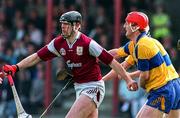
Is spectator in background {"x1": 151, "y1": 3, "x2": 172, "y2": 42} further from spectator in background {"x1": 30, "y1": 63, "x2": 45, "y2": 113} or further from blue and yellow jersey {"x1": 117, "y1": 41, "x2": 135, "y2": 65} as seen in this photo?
blue and yellow jersey {"x1": 117, "y1": 41, "x2": 135, "y2": 65}

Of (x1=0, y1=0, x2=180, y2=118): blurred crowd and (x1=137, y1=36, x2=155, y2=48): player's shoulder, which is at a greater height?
(x1=137, y1=36, x2=155, y2=48): player's shoulder

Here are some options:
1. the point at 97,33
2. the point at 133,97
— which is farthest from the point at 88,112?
the point at 97,33

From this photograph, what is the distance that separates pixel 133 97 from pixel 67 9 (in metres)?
2.89

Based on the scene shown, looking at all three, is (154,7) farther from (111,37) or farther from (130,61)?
(130,61)

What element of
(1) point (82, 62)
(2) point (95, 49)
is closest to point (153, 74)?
(2) point (95, 49)

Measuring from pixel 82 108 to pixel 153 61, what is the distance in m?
1.19

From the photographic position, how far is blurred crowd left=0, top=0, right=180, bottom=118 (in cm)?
1722

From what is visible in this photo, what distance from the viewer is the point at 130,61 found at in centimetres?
1160

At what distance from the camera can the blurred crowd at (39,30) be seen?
56.5 ft

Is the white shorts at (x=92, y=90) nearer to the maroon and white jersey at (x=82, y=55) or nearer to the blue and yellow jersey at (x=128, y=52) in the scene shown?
the maroon and white jersey at (x=82, y=55)

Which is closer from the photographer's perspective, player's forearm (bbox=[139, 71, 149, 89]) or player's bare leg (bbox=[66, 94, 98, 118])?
player's forearm (bbox=[139, 71, 149, 89])

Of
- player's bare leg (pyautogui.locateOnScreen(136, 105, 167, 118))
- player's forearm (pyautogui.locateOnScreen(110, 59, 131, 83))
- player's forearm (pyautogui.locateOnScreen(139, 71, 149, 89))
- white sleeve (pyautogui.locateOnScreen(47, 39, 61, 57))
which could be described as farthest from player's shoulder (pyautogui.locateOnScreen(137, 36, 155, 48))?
white sleeve (pyautogui.locateOnScreen(47, 39, 61, 57))

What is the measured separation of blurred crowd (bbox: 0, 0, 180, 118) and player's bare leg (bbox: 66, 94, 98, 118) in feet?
18.7

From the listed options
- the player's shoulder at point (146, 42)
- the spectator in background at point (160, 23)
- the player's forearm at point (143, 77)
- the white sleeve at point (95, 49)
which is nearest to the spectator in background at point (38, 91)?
the spectator in background at point (160, 23)
